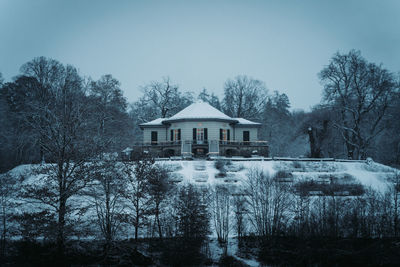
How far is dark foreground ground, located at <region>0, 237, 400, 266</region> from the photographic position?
→ 1302 centimetres

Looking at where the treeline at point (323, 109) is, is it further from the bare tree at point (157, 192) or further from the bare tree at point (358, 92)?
the bare tree at point (157, 192)

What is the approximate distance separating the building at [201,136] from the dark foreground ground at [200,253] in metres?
16.2

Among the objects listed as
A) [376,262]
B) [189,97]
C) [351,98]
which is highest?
[189,97]

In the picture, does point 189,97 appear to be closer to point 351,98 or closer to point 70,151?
point 351,98

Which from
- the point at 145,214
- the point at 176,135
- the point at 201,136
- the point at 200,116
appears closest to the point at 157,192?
the point at 145,214

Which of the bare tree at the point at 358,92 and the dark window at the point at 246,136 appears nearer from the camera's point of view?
the bare tree at the point at 358,92

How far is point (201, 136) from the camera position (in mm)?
33594

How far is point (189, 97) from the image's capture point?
171ft

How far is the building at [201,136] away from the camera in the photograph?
32.4m

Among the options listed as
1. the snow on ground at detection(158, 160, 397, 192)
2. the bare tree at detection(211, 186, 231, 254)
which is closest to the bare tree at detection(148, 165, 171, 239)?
the bare tree at detection(211, 186, 231, 254)

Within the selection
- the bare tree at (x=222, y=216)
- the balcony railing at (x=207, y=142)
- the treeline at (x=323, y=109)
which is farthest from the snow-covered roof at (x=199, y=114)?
the bare tree at (x=222, y=216)

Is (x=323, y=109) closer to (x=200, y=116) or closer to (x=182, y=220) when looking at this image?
(x=200, y=116)

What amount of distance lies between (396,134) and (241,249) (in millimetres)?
27928

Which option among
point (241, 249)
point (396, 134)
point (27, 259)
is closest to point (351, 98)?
point (396, 134)
